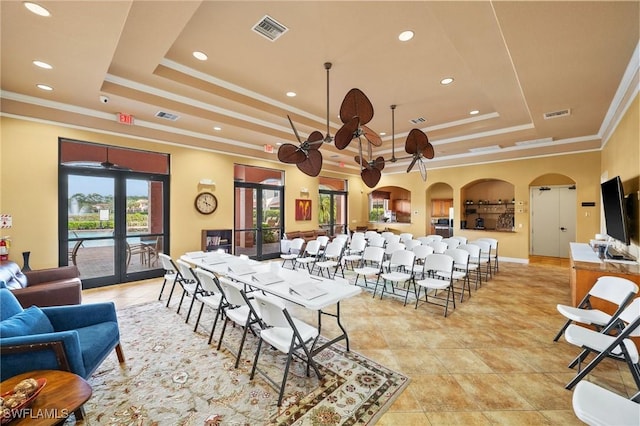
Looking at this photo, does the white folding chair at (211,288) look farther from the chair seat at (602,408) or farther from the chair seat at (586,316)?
the chair seat at (586,316)

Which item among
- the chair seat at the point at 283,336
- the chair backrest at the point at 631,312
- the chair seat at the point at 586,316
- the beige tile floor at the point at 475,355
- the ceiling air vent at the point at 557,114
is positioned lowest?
the beige tile floor at the point at 475,355

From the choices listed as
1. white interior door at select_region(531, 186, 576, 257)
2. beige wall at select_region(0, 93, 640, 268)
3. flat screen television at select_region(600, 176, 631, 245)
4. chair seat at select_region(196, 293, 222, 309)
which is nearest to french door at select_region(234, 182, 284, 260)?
beige wall at select_region(0, 93, 640, 268)

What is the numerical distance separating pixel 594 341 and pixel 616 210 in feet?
8.39

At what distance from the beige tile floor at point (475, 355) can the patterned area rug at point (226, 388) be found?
25 cm

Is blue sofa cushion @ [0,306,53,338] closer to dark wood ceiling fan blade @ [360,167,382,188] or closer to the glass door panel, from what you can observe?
the glass door panel

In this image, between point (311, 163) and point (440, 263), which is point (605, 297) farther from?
point (311, 163)

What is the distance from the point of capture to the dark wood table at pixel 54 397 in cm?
136

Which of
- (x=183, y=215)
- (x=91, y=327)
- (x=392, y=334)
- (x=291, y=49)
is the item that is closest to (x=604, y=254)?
(x=392, y=334)

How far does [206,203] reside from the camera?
6688 mm

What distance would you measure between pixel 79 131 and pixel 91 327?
4.25 meters

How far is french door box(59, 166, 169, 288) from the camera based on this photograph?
194 inches

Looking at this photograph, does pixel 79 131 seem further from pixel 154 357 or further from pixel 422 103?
pixel 422 103

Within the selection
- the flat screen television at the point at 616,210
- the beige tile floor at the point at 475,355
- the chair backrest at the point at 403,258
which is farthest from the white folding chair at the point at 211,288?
the flat screen television at the point at 616,210

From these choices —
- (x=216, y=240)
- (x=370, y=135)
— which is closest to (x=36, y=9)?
(x=370, y=135)
